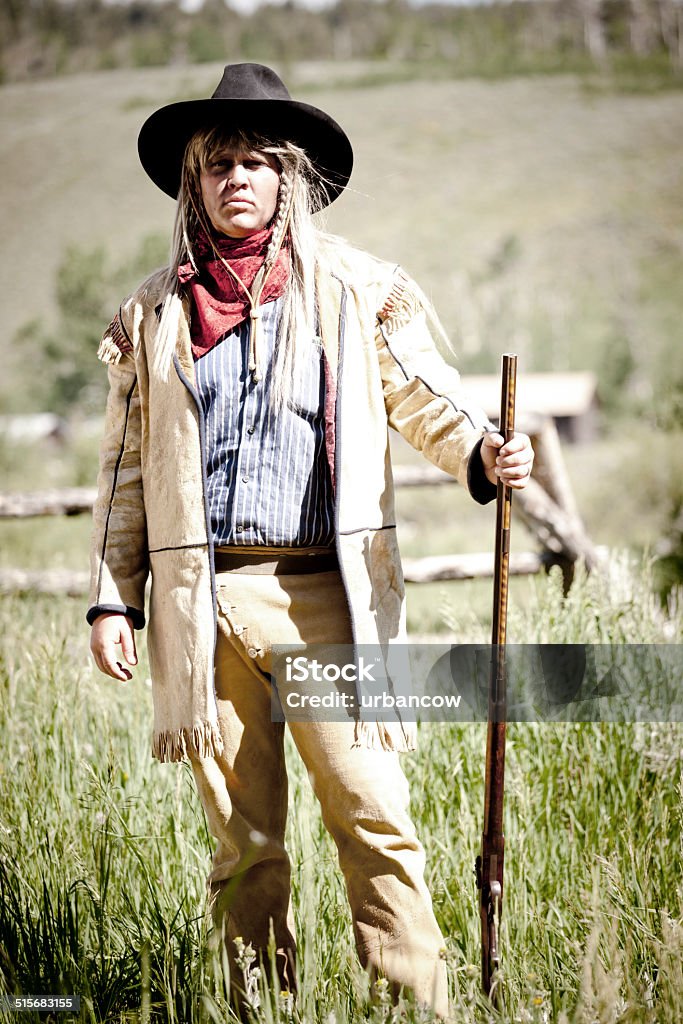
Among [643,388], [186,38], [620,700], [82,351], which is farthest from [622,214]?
[620,700]

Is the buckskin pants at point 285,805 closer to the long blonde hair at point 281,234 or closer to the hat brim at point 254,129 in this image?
the long blonde hair at point 281,234

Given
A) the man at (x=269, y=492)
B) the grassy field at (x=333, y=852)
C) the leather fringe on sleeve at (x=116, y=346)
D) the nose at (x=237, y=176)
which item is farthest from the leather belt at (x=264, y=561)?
the nose at (x=237, y=176)

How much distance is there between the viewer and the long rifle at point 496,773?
6.15 ft

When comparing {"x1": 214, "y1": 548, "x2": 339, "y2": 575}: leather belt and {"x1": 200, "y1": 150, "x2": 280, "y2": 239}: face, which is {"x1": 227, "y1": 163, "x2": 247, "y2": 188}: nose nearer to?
{"x1": 200, "y1": 150, "x2": 280, "y2": 239}: face

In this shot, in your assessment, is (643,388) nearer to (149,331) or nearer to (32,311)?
(32,311)

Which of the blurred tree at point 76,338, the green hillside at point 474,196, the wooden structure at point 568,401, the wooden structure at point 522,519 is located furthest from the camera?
the green hillside at point 474,196

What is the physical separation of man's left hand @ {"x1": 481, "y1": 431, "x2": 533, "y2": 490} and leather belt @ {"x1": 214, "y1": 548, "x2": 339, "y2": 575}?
1.28 ft

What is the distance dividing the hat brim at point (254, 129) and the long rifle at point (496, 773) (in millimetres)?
753

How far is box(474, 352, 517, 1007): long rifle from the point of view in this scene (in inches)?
73.8

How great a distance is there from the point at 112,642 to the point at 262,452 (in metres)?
0.53

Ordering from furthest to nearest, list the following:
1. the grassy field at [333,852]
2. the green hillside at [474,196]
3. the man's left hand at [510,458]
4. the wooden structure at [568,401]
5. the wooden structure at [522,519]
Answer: the green hillside at [474,196], the wooden structure at [568,401], the wooden structure at [522,519], the grassy field at [333,852], the man's left hand at [510,458]

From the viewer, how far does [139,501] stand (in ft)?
7.01

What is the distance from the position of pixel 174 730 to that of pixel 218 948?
18.5 inches

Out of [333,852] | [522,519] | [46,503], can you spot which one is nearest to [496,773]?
[333,852]
